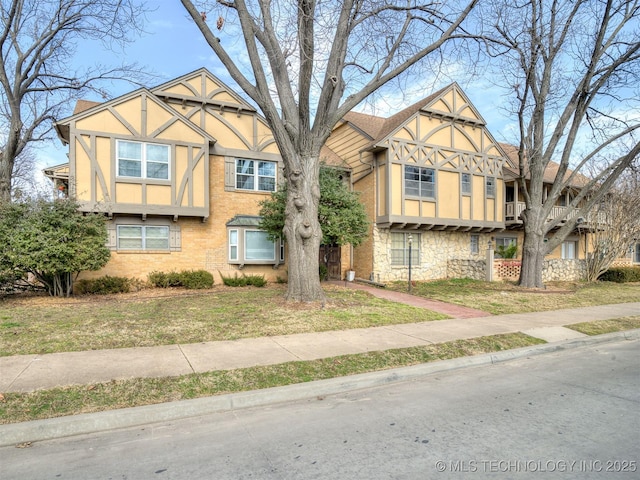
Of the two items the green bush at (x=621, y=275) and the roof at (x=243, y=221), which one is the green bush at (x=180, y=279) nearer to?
the roof at (x=243, y=221)

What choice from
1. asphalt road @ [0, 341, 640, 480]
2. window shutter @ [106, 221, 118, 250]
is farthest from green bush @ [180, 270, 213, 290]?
asphalt road @ [0, 341, 640, 480]

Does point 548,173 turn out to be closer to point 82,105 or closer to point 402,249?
point 402,249

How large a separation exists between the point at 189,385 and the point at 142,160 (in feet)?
38.8

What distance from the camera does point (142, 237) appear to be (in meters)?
15.1

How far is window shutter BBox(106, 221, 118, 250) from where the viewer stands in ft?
47.6

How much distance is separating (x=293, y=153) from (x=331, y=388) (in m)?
6.87

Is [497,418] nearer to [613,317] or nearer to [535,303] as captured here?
[613,317]

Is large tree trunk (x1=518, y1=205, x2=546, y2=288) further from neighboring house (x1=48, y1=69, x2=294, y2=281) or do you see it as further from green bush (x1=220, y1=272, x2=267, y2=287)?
green bush (x1=220, y1=272, x2=267, y2=287)

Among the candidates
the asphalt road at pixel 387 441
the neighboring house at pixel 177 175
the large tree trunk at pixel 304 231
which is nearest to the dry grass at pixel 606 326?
the asphalt road at pixel 387 441

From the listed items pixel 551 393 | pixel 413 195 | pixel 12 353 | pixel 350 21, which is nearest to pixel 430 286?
pixel 413 195

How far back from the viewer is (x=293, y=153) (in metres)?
10.6

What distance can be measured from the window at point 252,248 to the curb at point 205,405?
10801mm

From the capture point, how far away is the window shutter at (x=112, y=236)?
14.5 metres

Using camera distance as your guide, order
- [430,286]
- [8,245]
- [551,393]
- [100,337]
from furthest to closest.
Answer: [430,286]
[8,245]
[100,337]
[551,393]
